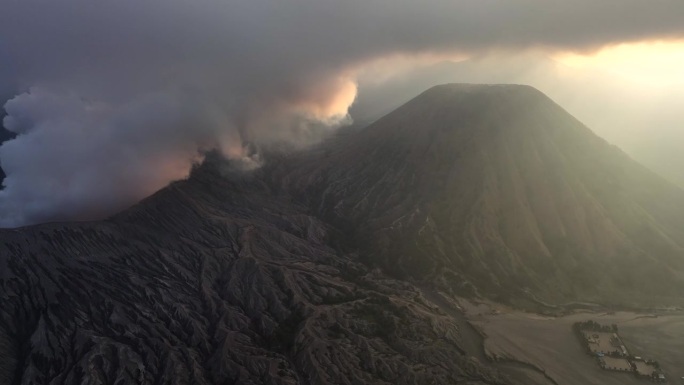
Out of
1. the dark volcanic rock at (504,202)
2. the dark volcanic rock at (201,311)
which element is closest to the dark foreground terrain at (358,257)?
the dark volcanic rock at (201,311)

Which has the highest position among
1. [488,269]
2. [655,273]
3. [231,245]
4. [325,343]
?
[231,245]

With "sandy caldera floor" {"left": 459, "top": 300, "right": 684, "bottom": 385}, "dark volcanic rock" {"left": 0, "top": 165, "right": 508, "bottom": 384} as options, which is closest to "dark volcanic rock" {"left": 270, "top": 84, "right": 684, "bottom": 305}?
"sandy caldera floor" {"left": 459, "top": 300, "right": 684, "bottom": 385}

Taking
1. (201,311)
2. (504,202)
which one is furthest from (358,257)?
(201,311)

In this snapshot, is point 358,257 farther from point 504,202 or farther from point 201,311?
point 201,311

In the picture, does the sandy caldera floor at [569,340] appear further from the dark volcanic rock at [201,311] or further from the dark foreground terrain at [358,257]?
the dark volcanic rock at [201,311]

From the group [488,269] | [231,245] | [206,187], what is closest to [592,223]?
[488,269]

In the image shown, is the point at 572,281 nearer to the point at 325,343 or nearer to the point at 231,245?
the point at 325,343
